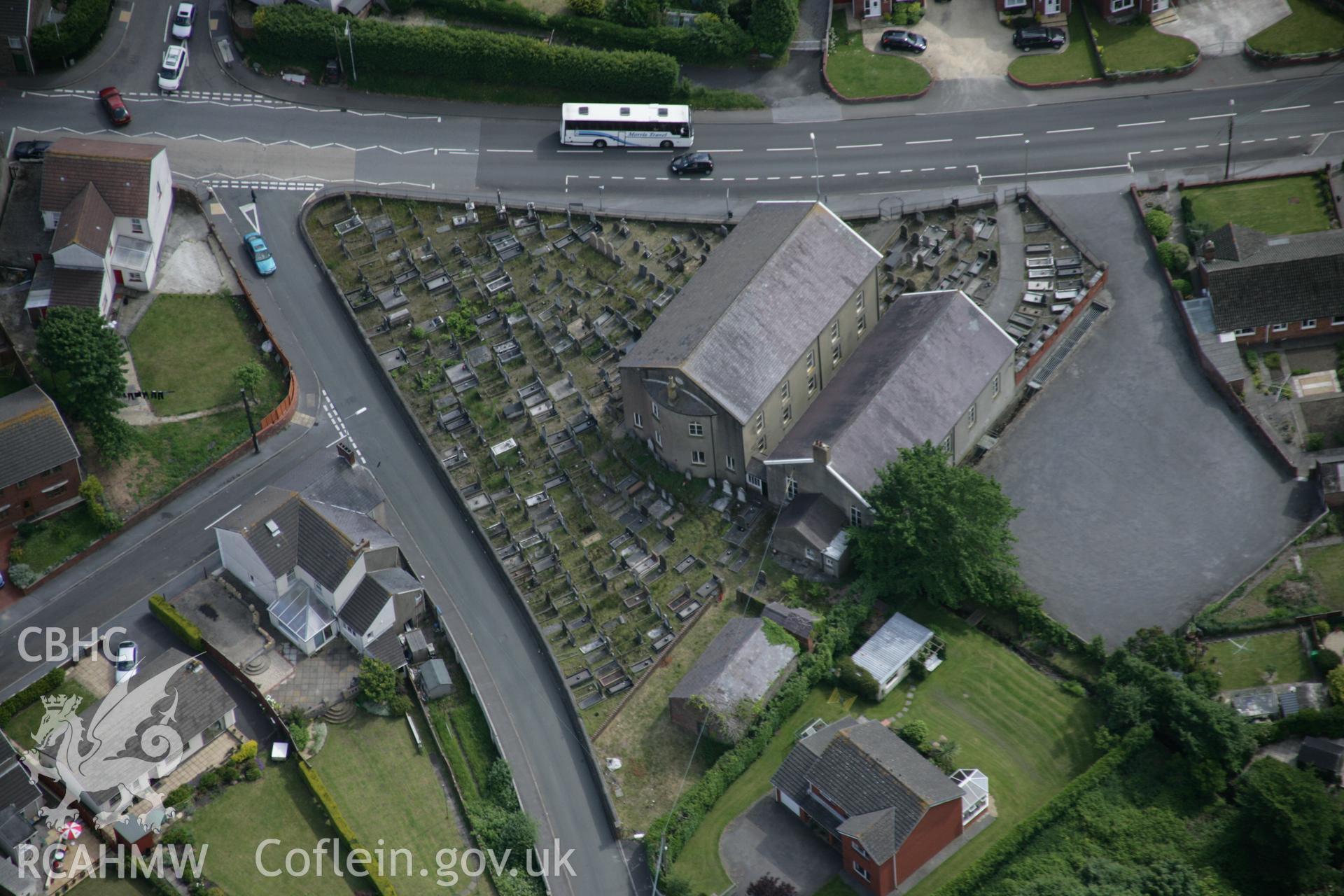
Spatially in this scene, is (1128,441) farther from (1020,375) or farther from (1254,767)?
(1254,767)

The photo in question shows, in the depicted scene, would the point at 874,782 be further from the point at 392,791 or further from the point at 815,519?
the point at 392,791

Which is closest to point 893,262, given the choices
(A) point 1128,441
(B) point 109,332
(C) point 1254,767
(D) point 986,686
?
(A) point 1128,441

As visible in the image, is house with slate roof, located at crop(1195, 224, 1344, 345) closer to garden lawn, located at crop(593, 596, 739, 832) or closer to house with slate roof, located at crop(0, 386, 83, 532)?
garden lawn, located at crop(593, 596, 739, 832)

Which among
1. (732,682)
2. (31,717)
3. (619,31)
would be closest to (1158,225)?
(619,31)

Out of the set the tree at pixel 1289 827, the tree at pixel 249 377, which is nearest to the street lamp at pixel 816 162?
the tree at pixel 249 377

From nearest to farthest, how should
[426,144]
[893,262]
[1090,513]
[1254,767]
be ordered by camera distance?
[1254,767] → [1090,513] → [893,262] → [426,144]

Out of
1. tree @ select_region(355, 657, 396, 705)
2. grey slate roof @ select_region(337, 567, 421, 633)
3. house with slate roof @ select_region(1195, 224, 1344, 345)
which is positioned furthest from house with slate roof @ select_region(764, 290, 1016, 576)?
tree @ select_region(355, 657, 396, 705)

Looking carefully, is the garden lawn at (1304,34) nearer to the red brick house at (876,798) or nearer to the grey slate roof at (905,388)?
the grey slate roof at (905,388)
